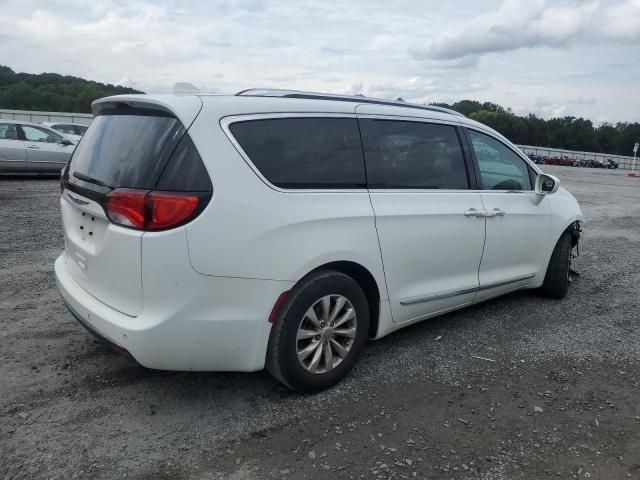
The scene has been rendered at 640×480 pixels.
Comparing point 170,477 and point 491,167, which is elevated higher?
point 491,167

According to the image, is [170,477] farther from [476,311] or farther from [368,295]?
[476,311]

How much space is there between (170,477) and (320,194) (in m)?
1.72

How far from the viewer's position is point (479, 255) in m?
4.37

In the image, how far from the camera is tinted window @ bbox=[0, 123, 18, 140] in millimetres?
13602

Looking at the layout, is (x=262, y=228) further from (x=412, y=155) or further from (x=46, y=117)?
(x=46, y=117)

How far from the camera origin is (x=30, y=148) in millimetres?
13953

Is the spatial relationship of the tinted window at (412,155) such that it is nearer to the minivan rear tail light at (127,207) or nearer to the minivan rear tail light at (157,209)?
the minivan rear tail light at (157,209)

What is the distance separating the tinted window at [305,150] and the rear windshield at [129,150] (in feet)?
1.26

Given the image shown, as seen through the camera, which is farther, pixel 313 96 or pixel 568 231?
pixel 568 231

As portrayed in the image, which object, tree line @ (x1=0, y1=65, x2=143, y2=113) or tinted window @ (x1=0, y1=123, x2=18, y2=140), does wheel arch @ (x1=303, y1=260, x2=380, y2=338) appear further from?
tree line @ (x1=0, y1=65, x2=143, y2=113)

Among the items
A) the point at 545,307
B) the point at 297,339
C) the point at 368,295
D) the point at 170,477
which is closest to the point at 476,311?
the point at 545,307

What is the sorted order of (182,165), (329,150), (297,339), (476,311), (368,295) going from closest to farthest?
(182,165) → (297,339) → (329,150) → (368,295) → (476,311)

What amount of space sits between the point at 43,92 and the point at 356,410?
63.8 metres

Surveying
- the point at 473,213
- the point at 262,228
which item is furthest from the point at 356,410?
the point at 473,213
